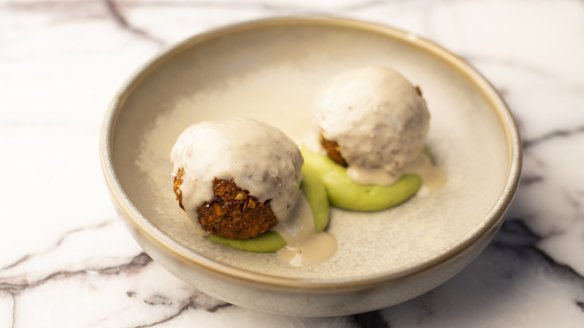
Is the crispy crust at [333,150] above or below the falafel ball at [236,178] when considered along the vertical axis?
below

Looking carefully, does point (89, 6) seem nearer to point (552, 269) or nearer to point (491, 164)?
point (491, 164)

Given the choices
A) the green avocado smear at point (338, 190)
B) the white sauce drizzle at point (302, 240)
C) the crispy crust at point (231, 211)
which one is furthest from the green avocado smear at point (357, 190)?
the crispy crust at point (231, 211)

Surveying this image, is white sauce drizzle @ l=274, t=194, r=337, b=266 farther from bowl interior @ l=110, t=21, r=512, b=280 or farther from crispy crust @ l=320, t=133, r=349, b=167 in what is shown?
crispy crust @ l=320, t=133, r=349, b=167

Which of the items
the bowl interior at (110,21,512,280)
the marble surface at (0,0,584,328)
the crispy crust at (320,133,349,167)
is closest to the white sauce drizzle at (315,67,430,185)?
the crispy crust at (320,133,349,167)

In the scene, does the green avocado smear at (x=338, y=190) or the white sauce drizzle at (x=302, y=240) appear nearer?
the white sauce drizzle at (x=302, y=240)

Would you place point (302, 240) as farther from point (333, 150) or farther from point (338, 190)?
point (333, 150)

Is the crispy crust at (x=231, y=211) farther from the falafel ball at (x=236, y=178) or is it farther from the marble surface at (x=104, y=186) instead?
the marble surface at (x=104, y=186)

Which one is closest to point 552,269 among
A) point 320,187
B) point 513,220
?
point 513,220
